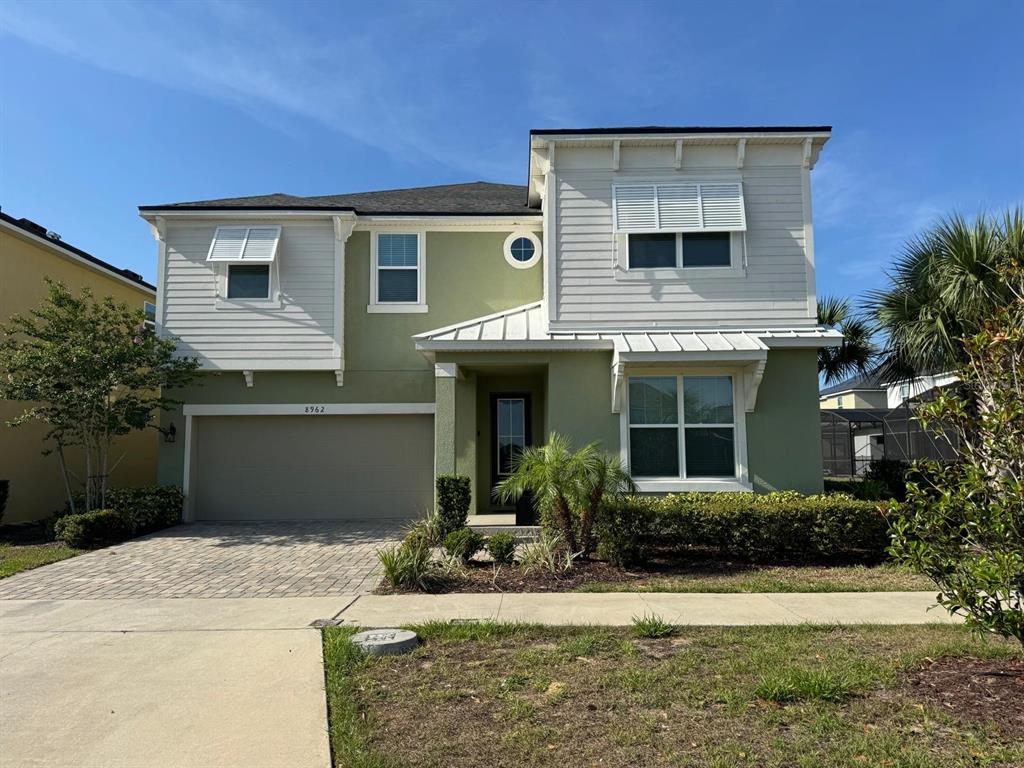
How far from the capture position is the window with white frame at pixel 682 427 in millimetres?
11125

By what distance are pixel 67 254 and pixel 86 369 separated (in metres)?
5.24

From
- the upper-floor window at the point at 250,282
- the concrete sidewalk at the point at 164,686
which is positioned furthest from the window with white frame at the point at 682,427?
the upper-floor window at the point at 250,282

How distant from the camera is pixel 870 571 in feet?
28.5

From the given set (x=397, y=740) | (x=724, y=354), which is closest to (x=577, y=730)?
(x=397, y=740)

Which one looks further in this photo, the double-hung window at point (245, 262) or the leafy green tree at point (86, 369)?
the double-hung window at point (245, 262)

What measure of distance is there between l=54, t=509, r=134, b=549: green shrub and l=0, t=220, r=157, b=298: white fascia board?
21.3 feet

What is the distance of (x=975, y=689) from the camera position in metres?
4.58

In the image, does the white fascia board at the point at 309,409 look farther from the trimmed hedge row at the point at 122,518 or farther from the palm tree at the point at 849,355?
the palm tree at the point at 849,355

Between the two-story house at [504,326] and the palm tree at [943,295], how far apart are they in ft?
5.21

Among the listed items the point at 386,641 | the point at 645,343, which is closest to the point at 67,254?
the point at 645,343

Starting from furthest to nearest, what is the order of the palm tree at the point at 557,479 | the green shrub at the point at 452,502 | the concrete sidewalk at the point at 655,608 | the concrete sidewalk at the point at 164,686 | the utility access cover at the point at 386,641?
the green shrub at the point at 452,502
the palm tree at the point at 557,479
the concrete sidewalk at the point at 655,608
the utility access cover at the point at 386,641
the concrete sidewalk at the point at 164,686

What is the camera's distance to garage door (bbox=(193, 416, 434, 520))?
46.3ft

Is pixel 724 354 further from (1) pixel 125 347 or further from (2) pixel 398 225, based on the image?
(1) pixel 125 347

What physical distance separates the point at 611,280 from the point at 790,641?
23.8 ft
